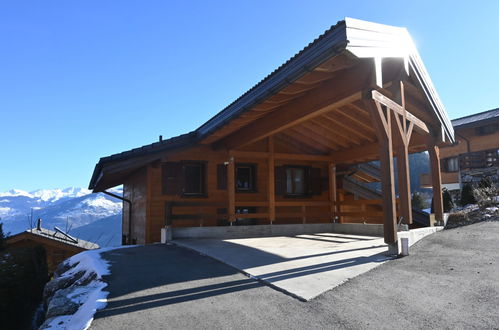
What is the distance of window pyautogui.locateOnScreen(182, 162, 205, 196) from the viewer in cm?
1169

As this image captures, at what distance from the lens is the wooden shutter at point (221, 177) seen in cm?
1188

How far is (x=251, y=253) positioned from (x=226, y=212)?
4.84 metres

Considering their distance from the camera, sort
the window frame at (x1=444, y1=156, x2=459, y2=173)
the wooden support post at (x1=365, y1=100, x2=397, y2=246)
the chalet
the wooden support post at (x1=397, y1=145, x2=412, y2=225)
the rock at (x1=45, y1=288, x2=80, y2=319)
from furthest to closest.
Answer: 1. the window frame at (x1=444, y1=156, x2=459, y2=173)
2. the wooden support post at (x1=397, y1=145, x2=412, y2=225)
3. the chalet
4. the wooden support post at (x1=365, y1=100, x2=397, y2=246)
5. the rock at (x1=45, y1=288, x2=80, y2=319)

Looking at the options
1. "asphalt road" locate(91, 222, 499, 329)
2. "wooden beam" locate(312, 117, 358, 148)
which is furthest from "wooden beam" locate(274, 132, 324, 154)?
"asphalt road" locate(91, 222, 499, 329)

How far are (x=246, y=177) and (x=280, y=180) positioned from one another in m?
1.31

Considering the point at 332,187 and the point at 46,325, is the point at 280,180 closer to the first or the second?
the point at 332,187

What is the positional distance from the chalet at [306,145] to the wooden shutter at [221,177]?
34mm

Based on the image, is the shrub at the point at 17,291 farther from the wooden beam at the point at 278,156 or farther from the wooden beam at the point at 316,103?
the wooden beam at the point at 316,103

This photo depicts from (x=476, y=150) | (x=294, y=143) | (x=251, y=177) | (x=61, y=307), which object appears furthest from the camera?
(x=476, y=150)

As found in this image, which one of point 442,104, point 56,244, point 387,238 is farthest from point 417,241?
point 56,244

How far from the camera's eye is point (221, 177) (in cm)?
1191

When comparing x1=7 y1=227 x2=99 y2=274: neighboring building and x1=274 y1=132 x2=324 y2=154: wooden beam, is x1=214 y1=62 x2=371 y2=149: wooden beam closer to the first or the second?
x1=274 y1=132 x2=324 y2=154: wooden beam

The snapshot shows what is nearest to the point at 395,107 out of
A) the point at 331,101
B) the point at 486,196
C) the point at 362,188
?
the point at 331,101

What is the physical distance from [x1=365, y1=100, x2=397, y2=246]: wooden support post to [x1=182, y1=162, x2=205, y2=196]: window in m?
6.70
